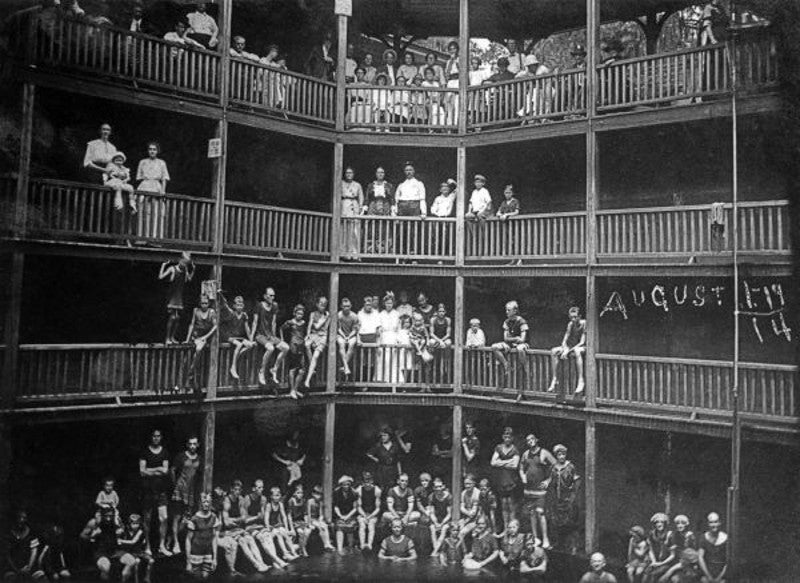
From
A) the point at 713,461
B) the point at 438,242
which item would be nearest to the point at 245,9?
the point at 438,242

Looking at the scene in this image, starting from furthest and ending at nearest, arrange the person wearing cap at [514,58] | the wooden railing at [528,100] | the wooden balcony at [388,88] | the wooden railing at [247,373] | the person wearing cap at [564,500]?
the person wearing cap at [514,58]
the wooden railing at [528,100]
the wooden railing at [247,373]
the person wearing cap at [564,500]
the wooden balcony at [388,88]

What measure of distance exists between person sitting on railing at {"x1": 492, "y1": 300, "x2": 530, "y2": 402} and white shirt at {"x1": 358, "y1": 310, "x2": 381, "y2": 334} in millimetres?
2736

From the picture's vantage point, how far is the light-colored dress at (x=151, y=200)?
15.6m

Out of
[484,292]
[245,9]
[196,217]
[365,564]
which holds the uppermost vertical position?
[245,9]

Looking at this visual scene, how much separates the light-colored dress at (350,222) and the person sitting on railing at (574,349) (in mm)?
5095

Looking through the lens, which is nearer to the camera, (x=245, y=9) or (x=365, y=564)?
(x=365, y=564)

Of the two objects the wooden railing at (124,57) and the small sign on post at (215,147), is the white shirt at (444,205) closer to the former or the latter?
the small sign on post at (215,147)

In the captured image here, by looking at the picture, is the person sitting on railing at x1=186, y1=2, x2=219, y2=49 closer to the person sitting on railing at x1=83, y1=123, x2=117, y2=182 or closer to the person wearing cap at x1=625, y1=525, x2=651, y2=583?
the person sitting on railing at x1=83, y1=123, x2=117, y2=182

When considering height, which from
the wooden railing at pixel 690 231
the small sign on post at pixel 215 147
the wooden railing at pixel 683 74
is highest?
the wooden railing at pixel 683 74

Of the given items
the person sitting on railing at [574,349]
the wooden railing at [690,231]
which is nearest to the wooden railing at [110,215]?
the person sitting on railing at [574,349]

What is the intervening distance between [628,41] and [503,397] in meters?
11.0

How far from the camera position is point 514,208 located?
17.7 metres

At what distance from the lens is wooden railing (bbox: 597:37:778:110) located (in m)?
14.1

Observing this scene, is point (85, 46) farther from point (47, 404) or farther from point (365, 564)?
point (365, 564)
